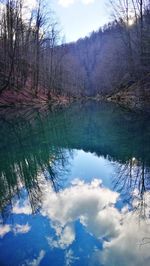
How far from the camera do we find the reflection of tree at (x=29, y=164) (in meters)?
6.93

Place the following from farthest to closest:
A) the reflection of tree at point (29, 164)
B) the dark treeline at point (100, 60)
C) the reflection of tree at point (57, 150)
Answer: the dark treeline at point (100, 60) → the reflection of tree at point (57, 150) → the reflection of tree at point (29, 164)

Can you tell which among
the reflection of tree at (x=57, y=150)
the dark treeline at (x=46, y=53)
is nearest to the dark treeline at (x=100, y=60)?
the dark treeline at (x=46, y=53)

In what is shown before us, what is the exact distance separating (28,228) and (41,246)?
0.72 m

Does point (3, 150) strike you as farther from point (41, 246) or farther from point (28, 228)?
point (41, 246)

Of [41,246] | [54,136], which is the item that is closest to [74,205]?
[41,246]

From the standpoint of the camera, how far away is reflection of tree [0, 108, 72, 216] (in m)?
6.93

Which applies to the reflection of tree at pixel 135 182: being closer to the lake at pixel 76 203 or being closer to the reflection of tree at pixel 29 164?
the lake at pixel 76 203

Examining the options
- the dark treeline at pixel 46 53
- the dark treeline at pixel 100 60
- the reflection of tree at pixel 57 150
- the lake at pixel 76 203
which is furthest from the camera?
the dark treeline at pixel 100 60

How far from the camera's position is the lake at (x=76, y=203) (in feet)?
13.9

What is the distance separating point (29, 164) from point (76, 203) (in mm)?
3358

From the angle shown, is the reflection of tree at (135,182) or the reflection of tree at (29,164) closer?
the reflection of tree at (135,182)

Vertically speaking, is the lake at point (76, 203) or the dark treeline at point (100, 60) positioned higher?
the dark treeline at point (100, 60)

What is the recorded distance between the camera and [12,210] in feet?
19.4

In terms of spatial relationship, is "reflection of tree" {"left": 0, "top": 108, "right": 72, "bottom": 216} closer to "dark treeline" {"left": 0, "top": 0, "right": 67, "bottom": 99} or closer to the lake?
the lake
